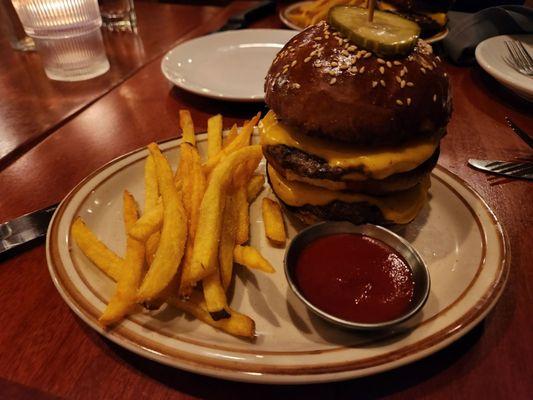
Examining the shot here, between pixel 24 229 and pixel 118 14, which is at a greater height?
pixel 24 229

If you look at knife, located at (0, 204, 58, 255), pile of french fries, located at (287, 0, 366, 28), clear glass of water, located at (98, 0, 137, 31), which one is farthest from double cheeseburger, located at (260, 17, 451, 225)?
clear glass of water, located at (98, 0, 137, 31)

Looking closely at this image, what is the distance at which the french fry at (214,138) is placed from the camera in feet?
6.93

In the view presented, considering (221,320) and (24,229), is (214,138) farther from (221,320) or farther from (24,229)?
(221,320)

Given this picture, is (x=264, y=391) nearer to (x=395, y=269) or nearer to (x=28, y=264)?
(x=395, y=269)

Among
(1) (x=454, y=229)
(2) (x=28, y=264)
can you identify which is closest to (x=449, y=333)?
(1) (x=454, y=229)

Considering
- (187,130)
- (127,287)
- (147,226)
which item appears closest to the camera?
(127,287)

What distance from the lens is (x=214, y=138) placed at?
85.7 inches

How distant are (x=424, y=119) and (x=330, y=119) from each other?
1.22 ft

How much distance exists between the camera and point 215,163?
6.23 feet

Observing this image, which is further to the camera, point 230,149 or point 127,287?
point 230,149

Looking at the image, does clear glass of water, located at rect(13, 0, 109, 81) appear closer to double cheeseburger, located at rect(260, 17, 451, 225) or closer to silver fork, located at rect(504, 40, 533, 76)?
double cheeseburger, located at rect(260, 17, 451, 225)

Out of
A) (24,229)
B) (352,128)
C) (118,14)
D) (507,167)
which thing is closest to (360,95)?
(352,128)

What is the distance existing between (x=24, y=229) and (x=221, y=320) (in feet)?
3.35

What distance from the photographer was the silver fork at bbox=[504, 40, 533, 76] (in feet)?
10.4
